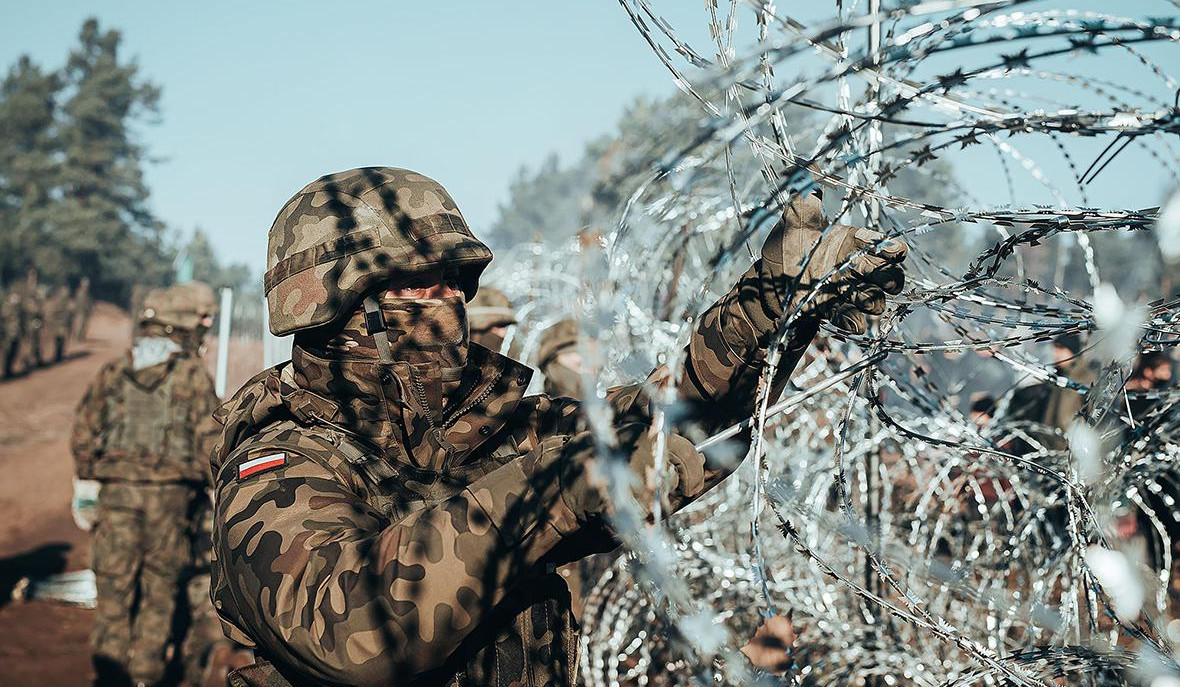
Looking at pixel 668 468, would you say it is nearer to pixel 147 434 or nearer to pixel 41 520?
pixel 147 434

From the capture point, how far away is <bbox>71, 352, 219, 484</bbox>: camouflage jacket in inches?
266

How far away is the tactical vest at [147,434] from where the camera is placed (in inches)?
265

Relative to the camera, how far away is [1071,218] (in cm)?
186

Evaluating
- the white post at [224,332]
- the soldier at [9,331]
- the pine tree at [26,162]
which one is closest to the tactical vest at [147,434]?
the white post at [224,332]

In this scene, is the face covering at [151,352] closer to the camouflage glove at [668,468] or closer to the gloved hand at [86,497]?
the gloved hand at [86,497]

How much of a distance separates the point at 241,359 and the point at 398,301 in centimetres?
2246

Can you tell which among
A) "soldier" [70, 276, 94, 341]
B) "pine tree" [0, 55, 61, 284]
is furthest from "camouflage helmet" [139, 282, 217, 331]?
"pine tree" [0, 55, 61, 284]

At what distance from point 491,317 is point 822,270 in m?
4.78

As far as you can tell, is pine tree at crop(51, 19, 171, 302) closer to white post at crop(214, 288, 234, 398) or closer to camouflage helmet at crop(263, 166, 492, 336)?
white post at crop(214, 288, 234, 398)

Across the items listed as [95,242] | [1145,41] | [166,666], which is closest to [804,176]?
[1145,41]

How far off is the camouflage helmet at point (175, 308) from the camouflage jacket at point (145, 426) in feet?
0.95

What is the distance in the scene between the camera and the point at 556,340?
6375 millimetres

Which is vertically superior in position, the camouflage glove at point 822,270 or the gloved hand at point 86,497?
the gloved hand at point 86,497

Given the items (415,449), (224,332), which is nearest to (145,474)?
(224,332)
